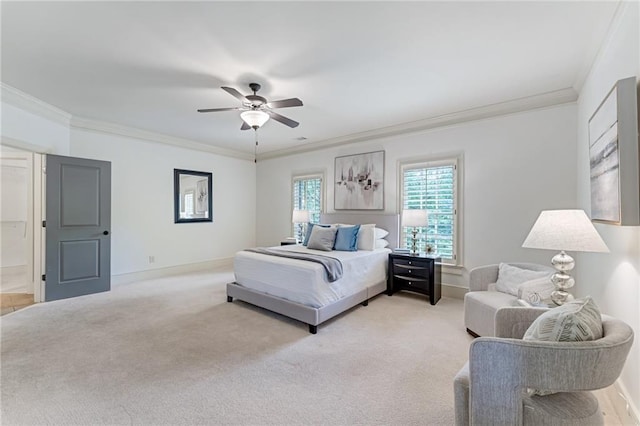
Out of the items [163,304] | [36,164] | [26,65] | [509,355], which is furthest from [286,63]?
[36,164]

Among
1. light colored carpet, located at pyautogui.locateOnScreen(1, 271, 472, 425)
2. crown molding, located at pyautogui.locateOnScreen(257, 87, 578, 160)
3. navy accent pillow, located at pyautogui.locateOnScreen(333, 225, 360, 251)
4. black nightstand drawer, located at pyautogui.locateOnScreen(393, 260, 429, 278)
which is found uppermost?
crown molding, located at pyautogui.locateOnScreen(257, 87, 578, 160)

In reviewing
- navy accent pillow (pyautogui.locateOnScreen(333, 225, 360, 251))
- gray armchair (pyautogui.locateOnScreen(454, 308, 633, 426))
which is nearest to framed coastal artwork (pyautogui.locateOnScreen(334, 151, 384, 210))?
navy accent pillow (pyautogui.locateOnScreen(333, 225, 360, 251))

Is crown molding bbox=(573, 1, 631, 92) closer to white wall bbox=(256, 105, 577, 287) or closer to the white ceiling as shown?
the white ceiling

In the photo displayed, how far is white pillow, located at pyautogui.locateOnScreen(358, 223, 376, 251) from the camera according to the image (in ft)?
14.5

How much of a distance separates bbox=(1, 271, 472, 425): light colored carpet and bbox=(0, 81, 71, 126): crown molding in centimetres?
260

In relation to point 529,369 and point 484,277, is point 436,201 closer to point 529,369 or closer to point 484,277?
point 484,277

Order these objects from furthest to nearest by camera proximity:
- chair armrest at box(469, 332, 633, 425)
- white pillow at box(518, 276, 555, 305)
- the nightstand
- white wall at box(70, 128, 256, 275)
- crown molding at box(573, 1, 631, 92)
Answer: white wall at box(70, 128, 256, 275) < the nightstand < white pillow at box(518, 276, 555, 305) < crown molding at box(573, 1, 631, 92) < chair armrest at box(469, 332, 633, 425)

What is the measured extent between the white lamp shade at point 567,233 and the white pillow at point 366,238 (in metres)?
2.48

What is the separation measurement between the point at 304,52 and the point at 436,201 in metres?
2.97

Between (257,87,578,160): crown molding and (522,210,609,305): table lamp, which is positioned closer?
(522,210,609,305): table lamp

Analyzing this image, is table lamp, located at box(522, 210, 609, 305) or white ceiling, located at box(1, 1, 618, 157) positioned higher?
white ceiling, located at box(1, 1, 618, 157)

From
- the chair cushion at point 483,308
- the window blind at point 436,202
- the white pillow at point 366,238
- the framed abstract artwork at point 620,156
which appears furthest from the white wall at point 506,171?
the framed abstract artwork at point 620,156

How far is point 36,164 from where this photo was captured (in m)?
4.04

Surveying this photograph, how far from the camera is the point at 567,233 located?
1905mm
